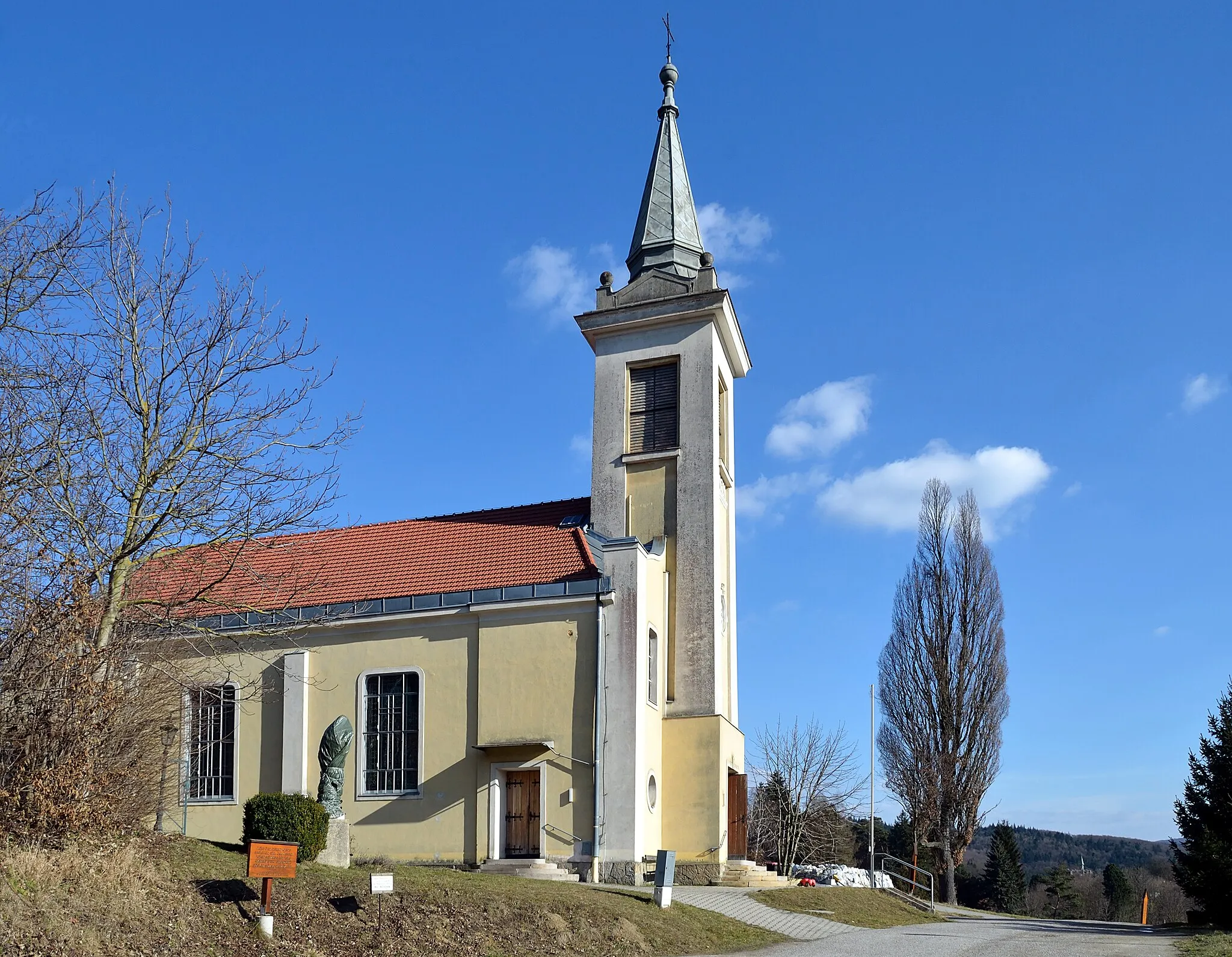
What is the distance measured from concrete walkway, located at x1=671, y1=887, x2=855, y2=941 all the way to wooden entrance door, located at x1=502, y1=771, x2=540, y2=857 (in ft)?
11.5

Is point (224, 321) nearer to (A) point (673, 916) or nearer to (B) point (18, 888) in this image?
(B) point (18, 888)

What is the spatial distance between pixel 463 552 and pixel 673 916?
11.2m

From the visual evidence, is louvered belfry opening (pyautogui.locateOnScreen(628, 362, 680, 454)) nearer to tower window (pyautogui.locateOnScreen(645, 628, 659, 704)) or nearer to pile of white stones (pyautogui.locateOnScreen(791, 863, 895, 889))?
tower window (pyautogui.locateOnScreen(645, 628, 659, 704))

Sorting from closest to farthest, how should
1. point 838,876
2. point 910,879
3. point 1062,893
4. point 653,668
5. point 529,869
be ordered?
1. point 529,869
2. point 653,668
3. point 910,879
4. point 838,876
5. point 1062,893

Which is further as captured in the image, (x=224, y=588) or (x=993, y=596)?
(x=993, y=596)

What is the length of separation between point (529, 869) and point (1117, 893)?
6567 cm

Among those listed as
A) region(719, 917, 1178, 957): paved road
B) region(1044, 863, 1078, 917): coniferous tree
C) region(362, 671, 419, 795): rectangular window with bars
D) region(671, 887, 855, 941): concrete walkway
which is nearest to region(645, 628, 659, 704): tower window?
region(671, 887, 855, 941): concrete walkway

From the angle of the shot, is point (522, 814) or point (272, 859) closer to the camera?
point (272, 859)

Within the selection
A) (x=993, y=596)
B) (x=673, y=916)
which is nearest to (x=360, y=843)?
(x=673, y=916)

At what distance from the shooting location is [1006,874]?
62.6 m

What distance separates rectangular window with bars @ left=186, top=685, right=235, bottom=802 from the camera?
25859mm

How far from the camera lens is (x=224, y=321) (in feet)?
51.0

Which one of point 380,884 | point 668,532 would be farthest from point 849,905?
point 380,884

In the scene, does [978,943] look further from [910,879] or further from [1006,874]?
[1006,874]
